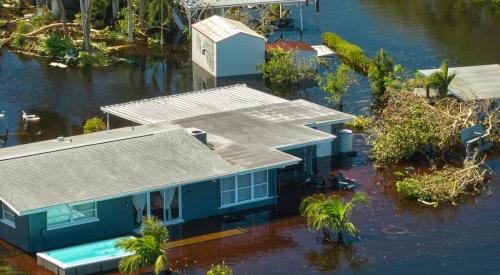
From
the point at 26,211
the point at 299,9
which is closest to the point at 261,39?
the point at 299,9

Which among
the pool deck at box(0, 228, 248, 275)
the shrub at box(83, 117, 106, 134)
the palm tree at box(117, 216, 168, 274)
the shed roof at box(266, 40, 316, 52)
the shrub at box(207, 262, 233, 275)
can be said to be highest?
the shed roof at box(266, 40, 316, 52)

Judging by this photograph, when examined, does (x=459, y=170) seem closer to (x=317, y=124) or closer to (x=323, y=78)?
(x=317, y=124)

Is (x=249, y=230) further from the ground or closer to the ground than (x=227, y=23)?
closer to the ground

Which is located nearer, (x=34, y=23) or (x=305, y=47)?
(x=305, y=47)

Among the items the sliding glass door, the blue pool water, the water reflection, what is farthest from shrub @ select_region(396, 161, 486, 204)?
the blue pool water

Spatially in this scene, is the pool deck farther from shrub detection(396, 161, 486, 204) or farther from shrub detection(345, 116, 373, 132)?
shrub detection(345, 116, 373, 132)

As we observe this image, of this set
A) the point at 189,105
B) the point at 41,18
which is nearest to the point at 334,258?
the point at 189,105

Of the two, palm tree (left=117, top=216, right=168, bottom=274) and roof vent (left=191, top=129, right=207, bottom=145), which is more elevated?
roof vent (left=191, top=129, right=207, bottom=145)
